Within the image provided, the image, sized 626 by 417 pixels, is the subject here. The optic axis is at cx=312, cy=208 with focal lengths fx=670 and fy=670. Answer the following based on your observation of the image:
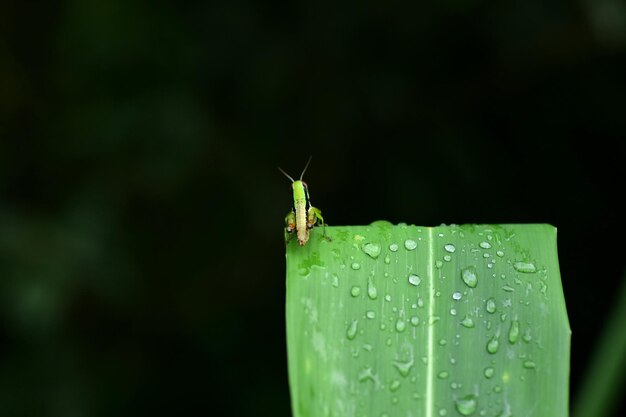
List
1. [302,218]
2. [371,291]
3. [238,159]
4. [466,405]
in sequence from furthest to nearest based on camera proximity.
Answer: [238,159]
[302,218]
[371,291]
[466,405]

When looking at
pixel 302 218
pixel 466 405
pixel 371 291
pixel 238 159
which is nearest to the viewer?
pixel 466 405

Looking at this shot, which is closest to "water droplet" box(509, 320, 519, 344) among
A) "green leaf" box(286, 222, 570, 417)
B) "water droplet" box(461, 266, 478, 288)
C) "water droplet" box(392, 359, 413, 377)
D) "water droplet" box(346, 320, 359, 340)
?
"green leaf" box(286, 222, 570, 417)

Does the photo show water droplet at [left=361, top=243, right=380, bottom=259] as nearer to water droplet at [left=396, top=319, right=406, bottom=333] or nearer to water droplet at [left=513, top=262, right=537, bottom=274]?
water droplet at [left=396, top=319, right=406, bottom=333]

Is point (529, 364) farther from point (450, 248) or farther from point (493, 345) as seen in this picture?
point (450, 248)

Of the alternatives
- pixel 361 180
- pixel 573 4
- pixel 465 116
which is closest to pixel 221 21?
pixel 361 180

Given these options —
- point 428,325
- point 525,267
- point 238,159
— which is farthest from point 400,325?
point 238,159

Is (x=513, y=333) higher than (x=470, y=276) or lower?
lower
